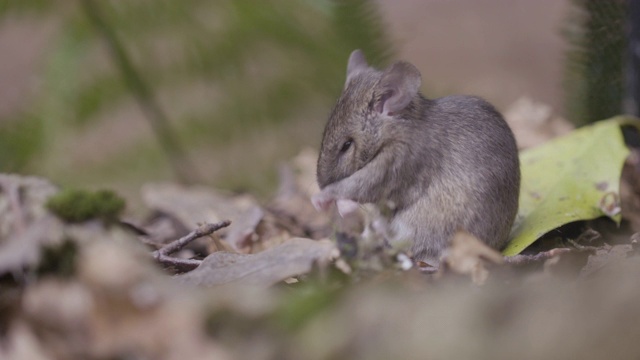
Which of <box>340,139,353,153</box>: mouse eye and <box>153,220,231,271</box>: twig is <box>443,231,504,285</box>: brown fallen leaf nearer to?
<box>153,220,231,271</box>: twig

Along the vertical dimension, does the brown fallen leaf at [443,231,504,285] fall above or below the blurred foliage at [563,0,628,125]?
below

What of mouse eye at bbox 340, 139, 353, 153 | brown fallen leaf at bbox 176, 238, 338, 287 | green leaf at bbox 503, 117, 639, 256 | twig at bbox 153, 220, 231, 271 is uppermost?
mouse eye at bbox 340, 139, 353, 153

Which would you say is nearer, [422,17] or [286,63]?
[286,63]

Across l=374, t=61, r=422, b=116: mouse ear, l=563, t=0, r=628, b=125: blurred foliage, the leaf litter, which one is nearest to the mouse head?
l=374, t=61, r=422, b=116: mouse ear

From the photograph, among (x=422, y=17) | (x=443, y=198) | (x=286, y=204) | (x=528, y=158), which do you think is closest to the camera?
(x=443, y=198)

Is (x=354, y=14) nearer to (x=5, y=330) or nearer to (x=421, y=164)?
(x=421, y=164)

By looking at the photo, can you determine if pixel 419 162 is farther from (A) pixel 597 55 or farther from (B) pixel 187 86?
(B) pixel 187 86

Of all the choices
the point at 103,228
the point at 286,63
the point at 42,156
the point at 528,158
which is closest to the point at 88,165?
the point at 42,156
